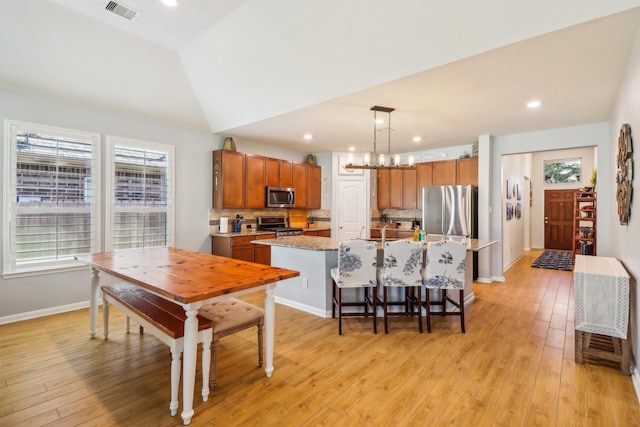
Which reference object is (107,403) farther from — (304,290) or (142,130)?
(142,130)

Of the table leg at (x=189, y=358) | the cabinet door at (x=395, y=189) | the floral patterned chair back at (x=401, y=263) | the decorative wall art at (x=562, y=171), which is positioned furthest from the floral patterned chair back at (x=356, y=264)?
the decorative wall art at (x=562, y=171)

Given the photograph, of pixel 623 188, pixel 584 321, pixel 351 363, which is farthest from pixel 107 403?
pixel 623 188

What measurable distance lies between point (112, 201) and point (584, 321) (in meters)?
5.37

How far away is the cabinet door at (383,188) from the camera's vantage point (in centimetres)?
677

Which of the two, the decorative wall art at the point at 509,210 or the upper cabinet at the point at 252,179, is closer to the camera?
the upper cabinet at the point at 252,179

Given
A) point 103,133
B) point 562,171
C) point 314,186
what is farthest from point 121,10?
point 562,171

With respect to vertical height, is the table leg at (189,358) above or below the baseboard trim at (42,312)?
above

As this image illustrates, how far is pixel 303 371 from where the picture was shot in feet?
8.04

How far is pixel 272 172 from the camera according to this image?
5914 mm

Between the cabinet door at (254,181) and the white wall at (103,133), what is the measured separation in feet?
2.05

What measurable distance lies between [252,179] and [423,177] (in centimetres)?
342

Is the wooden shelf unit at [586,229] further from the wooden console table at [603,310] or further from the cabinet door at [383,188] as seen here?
the wooden console table at [603,310]

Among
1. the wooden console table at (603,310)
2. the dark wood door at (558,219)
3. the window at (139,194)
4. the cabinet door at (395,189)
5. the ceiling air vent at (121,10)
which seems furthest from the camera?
the dark wood door at (558,219)

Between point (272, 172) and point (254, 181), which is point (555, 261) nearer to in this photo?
point (272, 172)
